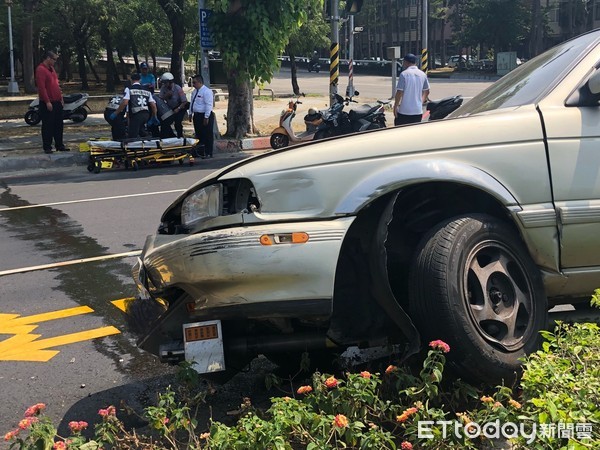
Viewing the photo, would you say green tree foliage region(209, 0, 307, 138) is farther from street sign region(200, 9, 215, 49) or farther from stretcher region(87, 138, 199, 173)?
stretcher region(87, 138, 199, 173)

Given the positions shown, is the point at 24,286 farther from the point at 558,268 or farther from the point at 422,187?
the point at 558,268

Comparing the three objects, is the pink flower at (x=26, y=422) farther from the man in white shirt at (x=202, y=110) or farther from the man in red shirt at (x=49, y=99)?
the man in white shirt at (x=202, y=110)

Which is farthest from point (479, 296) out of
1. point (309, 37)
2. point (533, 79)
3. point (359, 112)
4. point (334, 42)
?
point (309, 37)

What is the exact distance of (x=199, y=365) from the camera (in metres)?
3.22

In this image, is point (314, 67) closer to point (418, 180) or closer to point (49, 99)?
point (49, 99)

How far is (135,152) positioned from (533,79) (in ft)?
32.7

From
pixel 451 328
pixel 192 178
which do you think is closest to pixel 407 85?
pixel 192 178

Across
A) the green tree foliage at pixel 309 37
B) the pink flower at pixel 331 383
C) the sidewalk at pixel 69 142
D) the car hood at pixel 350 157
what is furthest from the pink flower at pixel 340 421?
the green tree foliage at pixel 309 37

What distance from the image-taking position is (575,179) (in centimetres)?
340

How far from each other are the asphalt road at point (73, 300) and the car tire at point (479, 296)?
52.1 inches

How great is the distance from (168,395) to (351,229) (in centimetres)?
111

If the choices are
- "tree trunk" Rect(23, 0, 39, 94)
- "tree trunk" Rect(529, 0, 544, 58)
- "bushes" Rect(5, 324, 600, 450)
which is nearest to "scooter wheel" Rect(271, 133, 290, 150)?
"bushes" Rect(5, 324, 600, 450)

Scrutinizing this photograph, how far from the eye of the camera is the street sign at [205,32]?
15125 mm

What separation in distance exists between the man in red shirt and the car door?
1154 centimetres
